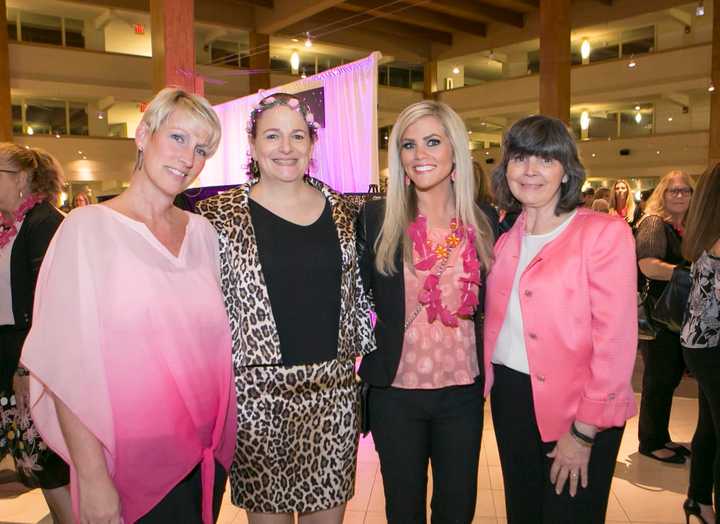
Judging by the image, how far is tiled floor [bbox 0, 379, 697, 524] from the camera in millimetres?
3121

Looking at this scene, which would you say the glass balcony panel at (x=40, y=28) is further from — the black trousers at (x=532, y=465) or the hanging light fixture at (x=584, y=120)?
the black trousers at (x=532, y=465)

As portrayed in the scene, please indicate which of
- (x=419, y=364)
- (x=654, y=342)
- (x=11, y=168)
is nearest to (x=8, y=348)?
(x=11, y=168)

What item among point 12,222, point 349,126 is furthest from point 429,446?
point 349,126

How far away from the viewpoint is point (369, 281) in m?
2.11

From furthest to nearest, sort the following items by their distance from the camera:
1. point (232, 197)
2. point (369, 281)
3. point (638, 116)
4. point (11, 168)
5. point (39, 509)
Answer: point (638, 116) < point (39, 509) < point (11, 168) < point (369, 281) < point (232, 197)

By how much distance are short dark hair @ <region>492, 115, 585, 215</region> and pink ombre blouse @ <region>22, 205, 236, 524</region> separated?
1063 millimetres

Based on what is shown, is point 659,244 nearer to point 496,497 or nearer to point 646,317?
point 646,317

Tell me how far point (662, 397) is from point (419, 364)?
258 centimetres

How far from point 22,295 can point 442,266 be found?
74.4 inches

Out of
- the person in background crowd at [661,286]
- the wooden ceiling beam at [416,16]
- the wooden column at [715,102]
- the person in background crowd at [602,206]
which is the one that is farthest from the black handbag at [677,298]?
the wooden ceiling beam at [416,16]

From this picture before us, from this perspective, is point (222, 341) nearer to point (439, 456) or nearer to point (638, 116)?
point (439, 456)

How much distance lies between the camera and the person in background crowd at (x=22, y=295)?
100 inches

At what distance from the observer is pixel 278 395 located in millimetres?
1850

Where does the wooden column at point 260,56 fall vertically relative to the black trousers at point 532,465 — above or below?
above
